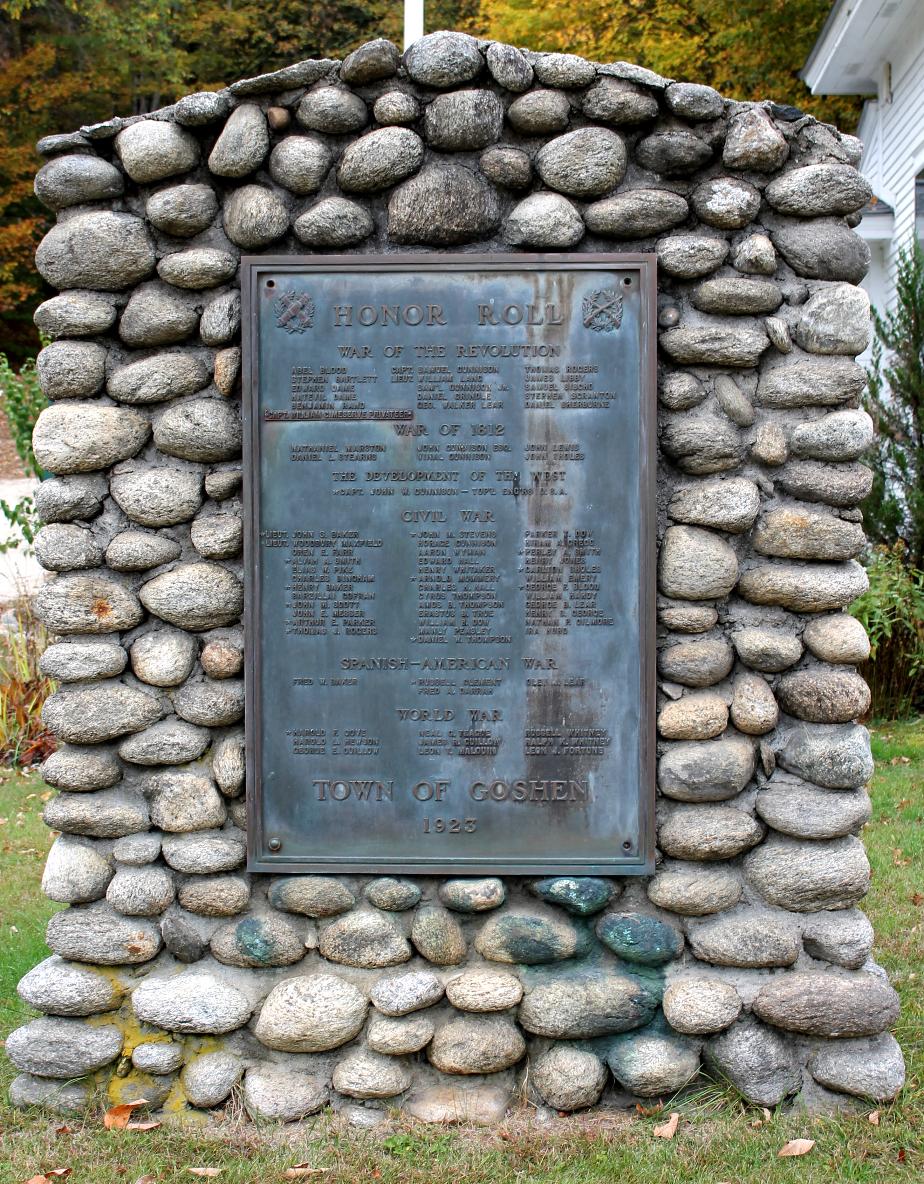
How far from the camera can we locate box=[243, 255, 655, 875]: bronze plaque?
342cm

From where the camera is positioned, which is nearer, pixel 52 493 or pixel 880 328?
pixel 52 493

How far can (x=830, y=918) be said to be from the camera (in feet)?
11.3

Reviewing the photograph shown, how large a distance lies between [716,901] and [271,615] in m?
1.61

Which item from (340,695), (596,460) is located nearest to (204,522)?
(340,695)

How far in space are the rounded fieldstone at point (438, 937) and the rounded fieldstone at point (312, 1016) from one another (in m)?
0.24

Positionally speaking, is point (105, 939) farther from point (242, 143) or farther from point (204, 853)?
point (242, 143)

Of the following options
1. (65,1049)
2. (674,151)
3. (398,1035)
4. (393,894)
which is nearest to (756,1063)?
A: (398,1035)

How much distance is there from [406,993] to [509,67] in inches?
109

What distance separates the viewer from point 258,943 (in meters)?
3.43

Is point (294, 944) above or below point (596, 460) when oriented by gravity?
below

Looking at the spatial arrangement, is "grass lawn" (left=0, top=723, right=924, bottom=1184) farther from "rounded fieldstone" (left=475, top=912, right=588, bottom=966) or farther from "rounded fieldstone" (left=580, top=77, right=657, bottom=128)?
"rounded fieldstone" (left=580, top=77, right=657, bottom=128)

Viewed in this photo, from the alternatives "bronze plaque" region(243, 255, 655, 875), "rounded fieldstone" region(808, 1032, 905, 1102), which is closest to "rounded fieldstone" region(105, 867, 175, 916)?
"bronze plaque" region(243, 255, 655, 875)

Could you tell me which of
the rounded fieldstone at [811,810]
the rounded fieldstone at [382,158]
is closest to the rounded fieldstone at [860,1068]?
the rounded fieldstone at [811,810]

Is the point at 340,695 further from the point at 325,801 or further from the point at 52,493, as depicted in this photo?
the point at 52,493
